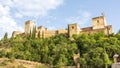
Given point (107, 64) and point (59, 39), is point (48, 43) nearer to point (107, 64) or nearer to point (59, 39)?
point (59, 39)

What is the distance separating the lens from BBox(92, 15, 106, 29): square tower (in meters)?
41.8

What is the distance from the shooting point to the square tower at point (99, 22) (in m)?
41.8

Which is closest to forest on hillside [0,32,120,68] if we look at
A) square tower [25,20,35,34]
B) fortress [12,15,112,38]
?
fortress [12,15,112,38]

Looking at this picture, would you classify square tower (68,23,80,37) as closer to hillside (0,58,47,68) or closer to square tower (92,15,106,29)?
square tower (92,15,106,29)

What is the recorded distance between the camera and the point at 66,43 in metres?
38.1

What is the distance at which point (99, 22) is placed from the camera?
138 feet

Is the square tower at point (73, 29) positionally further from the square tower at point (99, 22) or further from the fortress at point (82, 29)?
the square tower at point (99, 22)

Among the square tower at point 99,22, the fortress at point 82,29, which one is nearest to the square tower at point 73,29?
the fortress at point 82,29

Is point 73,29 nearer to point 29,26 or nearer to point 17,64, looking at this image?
point 29,26

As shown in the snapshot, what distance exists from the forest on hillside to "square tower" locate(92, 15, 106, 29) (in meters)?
3.68

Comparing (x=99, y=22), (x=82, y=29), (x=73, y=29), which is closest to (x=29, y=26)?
(x=73, y=29)

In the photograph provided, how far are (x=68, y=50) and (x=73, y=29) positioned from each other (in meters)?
7.74

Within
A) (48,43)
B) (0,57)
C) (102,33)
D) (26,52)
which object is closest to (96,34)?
(102,33)

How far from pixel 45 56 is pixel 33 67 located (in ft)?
9.28
